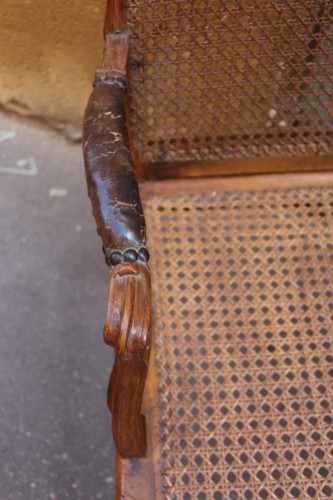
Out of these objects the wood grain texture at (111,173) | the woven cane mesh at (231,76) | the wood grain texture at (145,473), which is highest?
the woven cane mesh at (231,76)

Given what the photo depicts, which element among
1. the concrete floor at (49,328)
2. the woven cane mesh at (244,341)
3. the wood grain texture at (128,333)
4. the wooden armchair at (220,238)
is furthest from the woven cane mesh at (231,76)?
the concrete floor at (49,328)

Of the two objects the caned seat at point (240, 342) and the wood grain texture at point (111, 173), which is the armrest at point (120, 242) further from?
the caned seat at point (240, 342)

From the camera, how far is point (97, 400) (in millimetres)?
1412

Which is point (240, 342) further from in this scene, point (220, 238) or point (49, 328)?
point (49, 328)

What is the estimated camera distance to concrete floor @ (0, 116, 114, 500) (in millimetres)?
1319

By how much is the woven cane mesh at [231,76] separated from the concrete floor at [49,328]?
560 mm

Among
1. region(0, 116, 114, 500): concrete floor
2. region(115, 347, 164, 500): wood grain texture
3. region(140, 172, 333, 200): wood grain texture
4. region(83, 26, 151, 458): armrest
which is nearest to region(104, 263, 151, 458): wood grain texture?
region(83, 26, 151, 458): armrest

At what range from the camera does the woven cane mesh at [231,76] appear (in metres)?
0.96

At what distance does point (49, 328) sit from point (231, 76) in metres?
0.80

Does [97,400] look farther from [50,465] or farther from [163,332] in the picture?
[163,332]

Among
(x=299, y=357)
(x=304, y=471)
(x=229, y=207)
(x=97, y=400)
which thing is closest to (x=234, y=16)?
Answer: (x=229, y=207)

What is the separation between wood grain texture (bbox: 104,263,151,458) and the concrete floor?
0.59 m

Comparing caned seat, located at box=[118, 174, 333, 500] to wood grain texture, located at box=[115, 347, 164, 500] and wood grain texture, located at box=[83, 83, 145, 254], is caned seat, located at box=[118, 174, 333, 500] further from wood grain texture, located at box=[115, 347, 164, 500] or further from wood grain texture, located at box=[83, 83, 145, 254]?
wood grain texture, located at box=[83, 83, 145, 254]

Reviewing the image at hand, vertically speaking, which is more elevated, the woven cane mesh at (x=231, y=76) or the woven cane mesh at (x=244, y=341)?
the woven cane mesh at (x=231, y=76)
